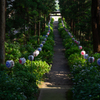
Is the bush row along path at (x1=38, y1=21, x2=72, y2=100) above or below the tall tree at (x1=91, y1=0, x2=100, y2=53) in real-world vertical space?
below

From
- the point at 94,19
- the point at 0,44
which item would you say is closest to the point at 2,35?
the point at 0,44

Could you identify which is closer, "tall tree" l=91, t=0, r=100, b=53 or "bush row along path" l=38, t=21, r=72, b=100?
"bush row along path" l=38, t=21, r=72, b=100

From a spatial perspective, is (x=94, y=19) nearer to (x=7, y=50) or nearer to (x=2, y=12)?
(x=7, y=50)

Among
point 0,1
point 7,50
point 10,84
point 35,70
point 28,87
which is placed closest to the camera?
point 10,84

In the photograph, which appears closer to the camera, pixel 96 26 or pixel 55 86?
pixel 55 86

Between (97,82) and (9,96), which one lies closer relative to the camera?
(9,96)

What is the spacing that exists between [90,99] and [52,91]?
364 centimetres

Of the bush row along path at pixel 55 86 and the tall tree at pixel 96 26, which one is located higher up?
the tall tree at pixel 96 26

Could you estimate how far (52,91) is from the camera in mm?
7559

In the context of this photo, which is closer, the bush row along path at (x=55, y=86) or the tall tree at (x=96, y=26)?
the bush row along path at (x=55, y=86)

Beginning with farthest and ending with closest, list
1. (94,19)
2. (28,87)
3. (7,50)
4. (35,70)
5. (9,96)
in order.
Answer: (94,19) < (7,50) < (35,70) < (28,87) < (9,96)

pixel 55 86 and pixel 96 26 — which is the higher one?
pixel 96 26

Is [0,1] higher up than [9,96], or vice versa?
[0,1]

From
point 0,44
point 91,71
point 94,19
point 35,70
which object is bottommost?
point 35,70
